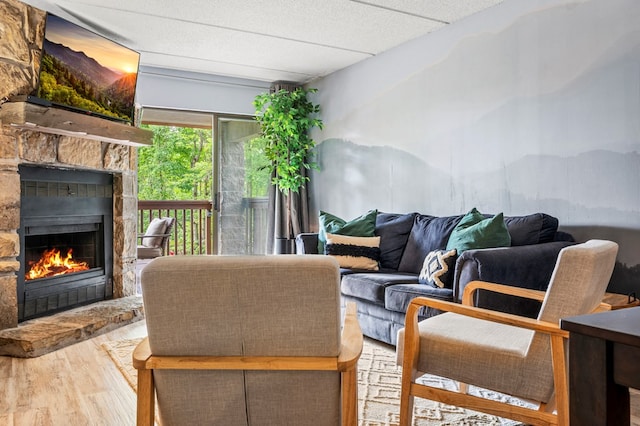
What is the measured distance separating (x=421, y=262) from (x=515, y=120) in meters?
1.19

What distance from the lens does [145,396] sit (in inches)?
58.3

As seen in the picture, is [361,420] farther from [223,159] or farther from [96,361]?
[223,159]

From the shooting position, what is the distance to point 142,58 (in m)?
5.30

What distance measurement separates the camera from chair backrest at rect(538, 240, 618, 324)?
1.71m

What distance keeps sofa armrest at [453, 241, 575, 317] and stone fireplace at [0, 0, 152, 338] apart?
269 centimetres

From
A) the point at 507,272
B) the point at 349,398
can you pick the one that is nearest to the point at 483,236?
the point at 507,272

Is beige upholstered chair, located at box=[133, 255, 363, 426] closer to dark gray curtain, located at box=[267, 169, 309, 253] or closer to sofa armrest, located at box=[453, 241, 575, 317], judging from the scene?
sofa armrest, located at box=[453, 241, 575, 317]

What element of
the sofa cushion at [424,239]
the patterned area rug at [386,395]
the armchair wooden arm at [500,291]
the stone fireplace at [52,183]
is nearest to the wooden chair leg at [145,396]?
the patterned area rug at [386,395]

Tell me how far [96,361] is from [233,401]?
2.06 metres

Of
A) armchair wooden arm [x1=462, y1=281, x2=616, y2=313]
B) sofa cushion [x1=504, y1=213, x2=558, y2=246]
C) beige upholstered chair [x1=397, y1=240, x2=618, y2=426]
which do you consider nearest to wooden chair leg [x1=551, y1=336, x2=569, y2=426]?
beige upholstered chair [x1=397, y1=240, x2=618, y2=426]

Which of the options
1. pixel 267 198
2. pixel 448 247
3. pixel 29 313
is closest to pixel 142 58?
pixel 267 198

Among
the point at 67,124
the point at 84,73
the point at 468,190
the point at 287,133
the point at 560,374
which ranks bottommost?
the point at 560,374

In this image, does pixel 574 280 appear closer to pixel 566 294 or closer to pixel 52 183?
pixel 566 294

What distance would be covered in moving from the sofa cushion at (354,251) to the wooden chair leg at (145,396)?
2717 millimetres
